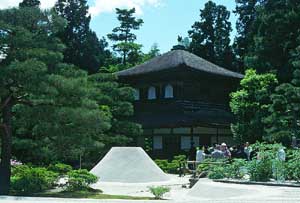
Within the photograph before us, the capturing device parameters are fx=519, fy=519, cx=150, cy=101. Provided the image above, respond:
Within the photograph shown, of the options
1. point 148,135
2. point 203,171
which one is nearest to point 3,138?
point 203,171

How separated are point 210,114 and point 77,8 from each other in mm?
27381

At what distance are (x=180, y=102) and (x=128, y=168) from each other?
1458 centimetres

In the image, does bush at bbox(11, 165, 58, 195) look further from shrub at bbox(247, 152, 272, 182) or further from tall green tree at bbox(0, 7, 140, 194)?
shrub at bbox(247, 152, 272, 182)

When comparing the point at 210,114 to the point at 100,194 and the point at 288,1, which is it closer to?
the point at 288,1

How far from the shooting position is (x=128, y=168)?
84.0ft

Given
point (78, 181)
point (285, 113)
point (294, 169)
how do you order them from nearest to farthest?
point (294, 169)
point (78, 181)
point (285, 113)

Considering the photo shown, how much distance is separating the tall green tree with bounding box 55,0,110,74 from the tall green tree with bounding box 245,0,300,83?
2498 cm

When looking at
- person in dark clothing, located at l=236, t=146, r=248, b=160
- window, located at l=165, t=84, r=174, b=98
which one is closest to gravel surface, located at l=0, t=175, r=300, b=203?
person in dark clothing, located at l=236, t=146, r=248, b=160

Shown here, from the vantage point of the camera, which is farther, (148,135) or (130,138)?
(148,135)

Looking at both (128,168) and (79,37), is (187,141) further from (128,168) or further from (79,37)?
(79,37)

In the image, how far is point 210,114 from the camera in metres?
40.4

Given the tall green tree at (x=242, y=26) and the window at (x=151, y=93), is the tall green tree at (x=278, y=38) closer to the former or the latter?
the window at (x=151, y=93)

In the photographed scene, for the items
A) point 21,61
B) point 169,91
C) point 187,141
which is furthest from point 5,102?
point 169,91

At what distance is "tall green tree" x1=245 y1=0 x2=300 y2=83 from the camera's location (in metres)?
36.5
